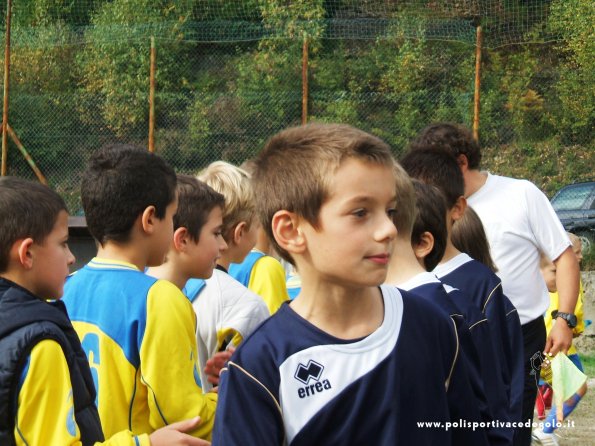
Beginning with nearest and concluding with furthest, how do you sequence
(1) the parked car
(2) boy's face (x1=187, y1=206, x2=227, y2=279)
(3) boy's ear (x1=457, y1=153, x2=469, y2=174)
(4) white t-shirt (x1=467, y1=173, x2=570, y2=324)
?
(2) boy's face (x1=187, y1=206, x2=227, y2=279), (3) boy's ear (x1=457, y1=153, x2=469, y2=174), (4) white t-shirt (x1=467, y1=173, x2=570, y2=324), (1) the parked car

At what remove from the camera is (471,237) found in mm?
4195

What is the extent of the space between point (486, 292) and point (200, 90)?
16.8 metres

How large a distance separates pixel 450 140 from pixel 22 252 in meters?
2.48

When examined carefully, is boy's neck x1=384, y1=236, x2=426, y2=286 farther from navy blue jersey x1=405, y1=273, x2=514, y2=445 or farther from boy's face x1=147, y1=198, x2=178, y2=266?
boy's face x1=147, y1=198, x2=178, y2=266

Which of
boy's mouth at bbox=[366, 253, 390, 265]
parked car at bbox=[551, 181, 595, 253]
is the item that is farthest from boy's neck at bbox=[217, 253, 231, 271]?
parked car at bbox=[551, 181, 595, 253]

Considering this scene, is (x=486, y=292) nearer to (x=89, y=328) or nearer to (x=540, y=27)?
(x=89, y=328)

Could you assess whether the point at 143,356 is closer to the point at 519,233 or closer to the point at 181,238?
the point at 181,238

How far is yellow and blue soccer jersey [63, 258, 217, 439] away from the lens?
2.87 metres

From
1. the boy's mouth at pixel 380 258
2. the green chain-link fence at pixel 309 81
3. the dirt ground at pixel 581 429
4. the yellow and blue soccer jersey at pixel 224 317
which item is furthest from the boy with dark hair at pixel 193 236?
the green chain-link fence at pixel 309 81

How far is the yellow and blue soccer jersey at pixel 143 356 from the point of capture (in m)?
2.87

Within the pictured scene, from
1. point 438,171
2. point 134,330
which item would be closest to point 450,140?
point 438,171

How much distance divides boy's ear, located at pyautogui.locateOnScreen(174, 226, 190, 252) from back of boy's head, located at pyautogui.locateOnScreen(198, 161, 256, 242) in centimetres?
57

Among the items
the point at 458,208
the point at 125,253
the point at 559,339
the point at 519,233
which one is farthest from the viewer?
the point at 559,339

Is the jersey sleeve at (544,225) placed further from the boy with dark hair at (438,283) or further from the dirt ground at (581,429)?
the dirt ground at (581,429)
